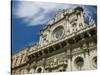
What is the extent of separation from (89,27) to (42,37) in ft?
1.73

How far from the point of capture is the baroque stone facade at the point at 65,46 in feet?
8.98

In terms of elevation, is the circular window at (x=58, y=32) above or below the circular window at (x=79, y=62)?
above

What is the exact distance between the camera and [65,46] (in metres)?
2.82

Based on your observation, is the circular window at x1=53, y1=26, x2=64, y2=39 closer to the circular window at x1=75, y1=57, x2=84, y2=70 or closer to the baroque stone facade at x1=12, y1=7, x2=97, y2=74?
the baroque stone facade at x1=12, y1=7, x2=97, y2=74

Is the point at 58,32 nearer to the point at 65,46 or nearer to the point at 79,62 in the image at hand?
the point at 65,46

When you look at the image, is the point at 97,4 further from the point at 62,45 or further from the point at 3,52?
the point at 3,52

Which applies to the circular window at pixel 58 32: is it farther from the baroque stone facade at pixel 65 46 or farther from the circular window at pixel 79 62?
the circular window at pixel 79 62

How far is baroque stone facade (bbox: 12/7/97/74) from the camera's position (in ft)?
8.98

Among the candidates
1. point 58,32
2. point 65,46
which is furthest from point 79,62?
point 58,32

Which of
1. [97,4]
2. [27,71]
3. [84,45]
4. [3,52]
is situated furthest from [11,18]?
[97,4]

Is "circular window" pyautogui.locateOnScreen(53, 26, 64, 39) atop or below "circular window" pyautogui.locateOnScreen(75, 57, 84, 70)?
atop

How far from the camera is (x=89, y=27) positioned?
2854 millimetres

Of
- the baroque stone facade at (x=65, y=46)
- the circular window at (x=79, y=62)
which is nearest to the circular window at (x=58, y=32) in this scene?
the baroque stone facade at (x=65, y=46)

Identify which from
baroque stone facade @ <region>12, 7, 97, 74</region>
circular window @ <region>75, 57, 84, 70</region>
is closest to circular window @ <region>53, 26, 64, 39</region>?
baroque stone facade @ <region>12, 7, 97, 74</region>
